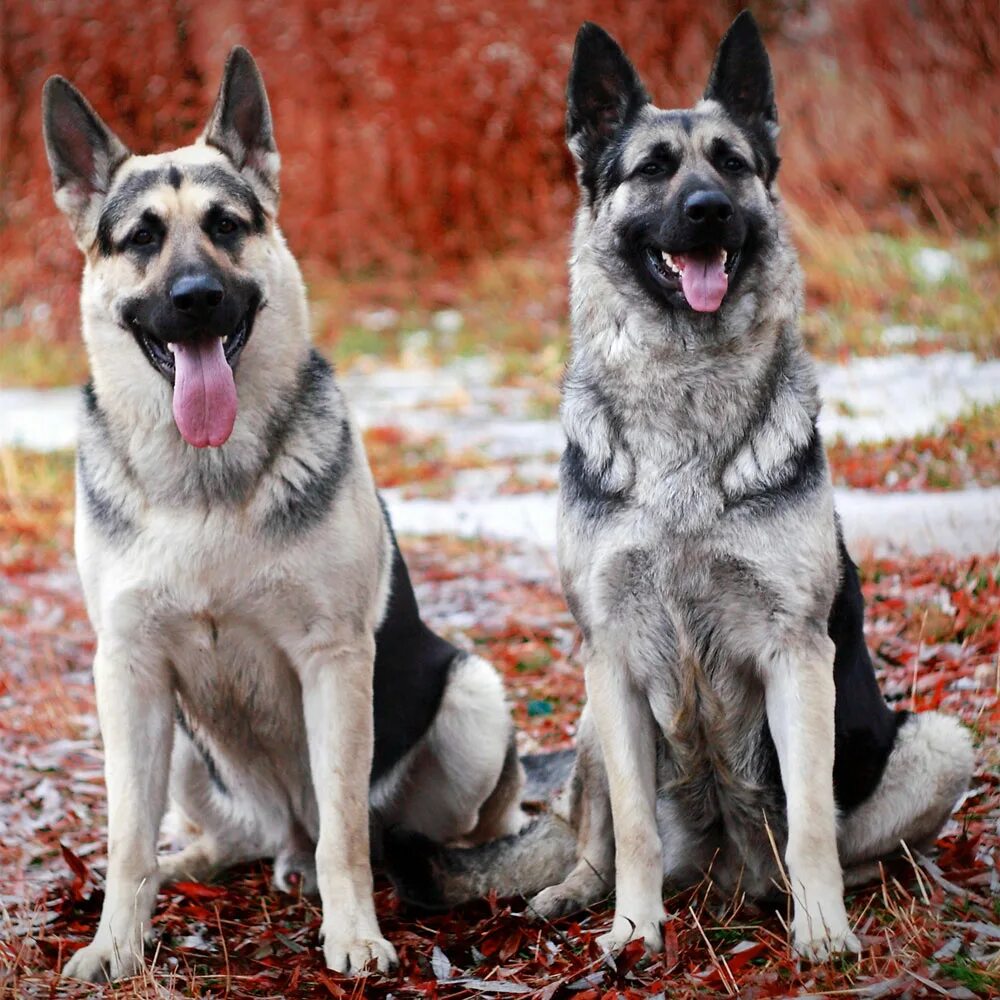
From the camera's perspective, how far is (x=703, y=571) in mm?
3049

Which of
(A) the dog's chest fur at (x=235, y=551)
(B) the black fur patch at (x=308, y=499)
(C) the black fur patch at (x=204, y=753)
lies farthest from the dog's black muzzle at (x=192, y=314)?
(C) the black fur patch at (x=204, y=753)

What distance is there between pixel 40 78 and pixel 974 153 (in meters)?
9.37

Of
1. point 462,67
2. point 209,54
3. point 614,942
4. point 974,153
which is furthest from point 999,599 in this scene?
point 209,54

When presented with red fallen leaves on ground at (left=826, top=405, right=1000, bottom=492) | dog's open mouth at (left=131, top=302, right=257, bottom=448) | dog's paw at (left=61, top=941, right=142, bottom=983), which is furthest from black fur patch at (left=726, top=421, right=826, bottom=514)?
red fallen leaves on ground at (left=826, top=405, right=1000, bottom=492)

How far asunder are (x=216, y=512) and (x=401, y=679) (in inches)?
32.8

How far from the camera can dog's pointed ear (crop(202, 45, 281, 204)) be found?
137 inches

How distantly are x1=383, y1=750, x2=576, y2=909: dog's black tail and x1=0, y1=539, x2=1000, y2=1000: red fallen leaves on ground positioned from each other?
0.22 feet

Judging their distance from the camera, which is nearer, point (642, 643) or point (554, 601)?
point (642, 643)

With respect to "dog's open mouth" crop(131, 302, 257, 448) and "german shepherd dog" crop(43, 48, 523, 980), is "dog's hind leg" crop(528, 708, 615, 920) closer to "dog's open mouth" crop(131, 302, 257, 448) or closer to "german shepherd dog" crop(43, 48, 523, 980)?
"german shepherd dog" crop(43, 48, 523, 980)

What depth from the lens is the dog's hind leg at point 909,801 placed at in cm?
328

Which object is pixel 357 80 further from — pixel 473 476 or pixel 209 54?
pixel 473 476

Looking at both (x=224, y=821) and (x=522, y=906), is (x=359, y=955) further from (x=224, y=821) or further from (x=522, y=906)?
(x=224, y=821)

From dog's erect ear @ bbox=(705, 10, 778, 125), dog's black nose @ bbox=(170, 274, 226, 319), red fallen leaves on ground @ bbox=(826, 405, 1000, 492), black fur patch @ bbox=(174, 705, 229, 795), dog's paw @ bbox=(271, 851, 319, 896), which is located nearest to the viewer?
dog's black nose @ bbox=(170, 274, 226, 319)

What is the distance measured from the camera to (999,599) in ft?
16.2
